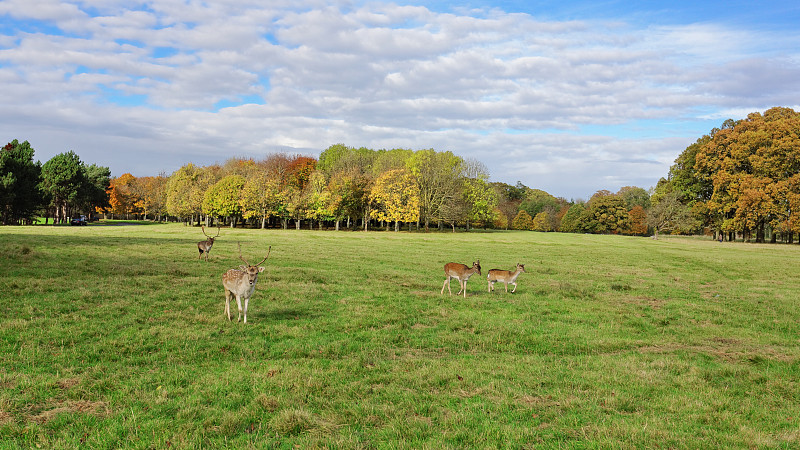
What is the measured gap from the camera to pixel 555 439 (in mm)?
6375

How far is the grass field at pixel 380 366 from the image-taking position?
6488mm

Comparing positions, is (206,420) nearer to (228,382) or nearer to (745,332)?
(228,382)

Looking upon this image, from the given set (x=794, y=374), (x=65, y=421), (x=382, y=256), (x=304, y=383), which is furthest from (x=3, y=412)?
(x=382, y=256)

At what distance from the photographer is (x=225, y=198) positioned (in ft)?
276

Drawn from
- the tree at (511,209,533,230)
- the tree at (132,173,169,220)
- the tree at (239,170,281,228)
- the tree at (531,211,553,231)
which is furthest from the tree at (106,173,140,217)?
the tree at (531,211,553,231)

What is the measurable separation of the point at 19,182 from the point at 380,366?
77.8 metres

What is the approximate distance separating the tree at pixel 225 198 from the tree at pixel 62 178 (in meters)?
22.1

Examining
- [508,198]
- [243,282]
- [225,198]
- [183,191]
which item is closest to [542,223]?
[508,198]

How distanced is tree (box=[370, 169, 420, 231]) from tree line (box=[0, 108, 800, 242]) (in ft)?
0.63

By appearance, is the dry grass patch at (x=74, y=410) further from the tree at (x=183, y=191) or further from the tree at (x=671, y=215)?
the tree at (x=183, y=191)

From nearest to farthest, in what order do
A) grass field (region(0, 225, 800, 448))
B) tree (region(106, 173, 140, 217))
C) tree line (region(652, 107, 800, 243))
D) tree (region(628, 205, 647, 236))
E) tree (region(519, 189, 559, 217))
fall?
grass field (region(0, 225, 800, 448)), tree line (region(652, 107, 800, 243)), tree (region(628, 205, 647, 236)), tree (region(106, 173, 140, 217)), tree (region(519, 189, 559, 217))

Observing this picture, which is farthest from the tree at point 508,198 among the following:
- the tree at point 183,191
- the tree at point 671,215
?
the tree at point 183,191

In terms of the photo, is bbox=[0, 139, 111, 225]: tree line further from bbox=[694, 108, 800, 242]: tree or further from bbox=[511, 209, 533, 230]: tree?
bbox=[511, 209, 533, 230]: tree

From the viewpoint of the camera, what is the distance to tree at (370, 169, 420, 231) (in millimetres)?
77750
